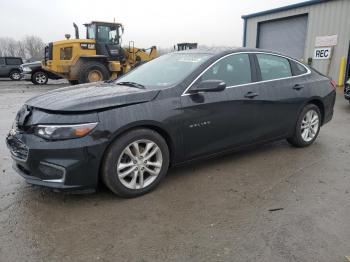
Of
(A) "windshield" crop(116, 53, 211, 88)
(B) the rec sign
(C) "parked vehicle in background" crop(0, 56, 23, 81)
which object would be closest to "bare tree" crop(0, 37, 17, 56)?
(C) "parked vehicle in background" crop(0, 56, 23, 81)

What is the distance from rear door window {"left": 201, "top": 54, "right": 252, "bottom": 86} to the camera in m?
3.88

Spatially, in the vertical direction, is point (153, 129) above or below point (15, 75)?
above

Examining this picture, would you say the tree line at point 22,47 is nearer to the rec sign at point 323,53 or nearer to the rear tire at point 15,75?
the rear tire at point 15,75

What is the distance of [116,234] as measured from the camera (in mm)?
2715

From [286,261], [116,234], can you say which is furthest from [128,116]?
[286,261]

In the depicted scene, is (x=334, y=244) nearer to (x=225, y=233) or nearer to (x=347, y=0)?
(x=225, y=233)

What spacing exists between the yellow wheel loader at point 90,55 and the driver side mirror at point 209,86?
11289 mm

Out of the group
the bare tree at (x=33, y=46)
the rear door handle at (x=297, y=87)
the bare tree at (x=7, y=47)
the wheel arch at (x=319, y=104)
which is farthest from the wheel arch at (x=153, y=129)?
the bare tree at (x=7, y=47)

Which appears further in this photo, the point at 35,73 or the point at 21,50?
the point at 21,50

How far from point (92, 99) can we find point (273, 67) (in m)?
2.63

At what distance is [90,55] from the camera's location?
14.7m

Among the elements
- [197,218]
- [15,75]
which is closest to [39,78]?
[15,75]

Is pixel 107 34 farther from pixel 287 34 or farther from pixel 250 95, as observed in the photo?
pixel 250 95

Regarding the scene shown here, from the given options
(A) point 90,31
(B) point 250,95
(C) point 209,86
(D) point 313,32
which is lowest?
(B) point 250,95
